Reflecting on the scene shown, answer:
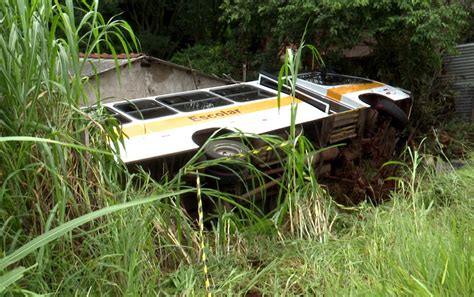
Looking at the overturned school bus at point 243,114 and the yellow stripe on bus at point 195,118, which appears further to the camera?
the yellow stripe on bus at point 195,118

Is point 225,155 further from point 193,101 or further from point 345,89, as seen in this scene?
point 345,89

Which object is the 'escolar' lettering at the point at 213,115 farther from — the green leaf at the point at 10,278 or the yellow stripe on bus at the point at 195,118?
the green leaf at the point at 10,278

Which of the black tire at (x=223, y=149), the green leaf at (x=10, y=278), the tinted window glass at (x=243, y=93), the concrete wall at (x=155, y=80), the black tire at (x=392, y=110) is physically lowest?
the concrete wall at (x=155, y=80)

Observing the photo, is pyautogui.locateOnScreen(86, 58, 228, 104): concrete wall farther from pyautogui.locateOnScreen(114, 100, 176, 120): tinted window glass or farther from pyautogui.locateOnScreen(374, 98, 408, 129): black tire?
pyautogui.locateOnScreen(374, 98, 408, 129): black tire

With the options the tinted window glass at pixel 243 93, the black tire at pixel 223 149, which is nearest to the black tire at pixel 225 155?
the black tire at pixel 223 149

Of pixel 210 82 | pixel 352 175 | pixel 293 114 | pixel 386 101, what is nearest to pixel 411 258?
pixel 293 114

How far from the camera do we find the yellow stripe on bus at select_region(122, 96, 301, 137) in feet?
15.4

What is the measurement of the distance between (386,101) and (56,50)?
207 inches

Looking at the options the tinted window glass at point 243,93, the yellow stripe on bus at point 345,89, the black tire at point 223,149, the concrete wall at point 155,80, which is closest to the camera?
the black tire at point 223,149

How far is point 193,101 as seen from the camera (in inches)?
229

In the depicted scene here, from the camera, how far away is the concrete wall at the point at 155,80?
30.0 ft

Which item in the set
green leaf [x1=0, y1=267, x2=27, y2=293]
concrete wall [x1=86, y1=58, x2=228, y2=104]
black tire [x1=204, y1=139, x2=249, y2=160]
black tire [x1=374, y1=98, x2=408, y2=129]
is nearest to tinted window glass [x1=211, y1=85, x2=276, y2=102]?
black tire [x1=204, y1=139, x2=249, y2=160]

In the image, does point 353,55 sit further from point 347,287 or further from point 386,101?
point 347,287

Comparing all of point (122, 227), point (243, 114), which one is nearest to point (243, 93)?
point (243, 114)
